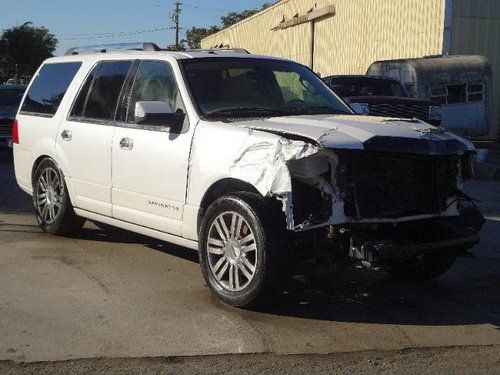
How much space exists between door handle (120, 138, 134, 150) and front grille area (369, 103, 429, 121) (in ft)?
21.7

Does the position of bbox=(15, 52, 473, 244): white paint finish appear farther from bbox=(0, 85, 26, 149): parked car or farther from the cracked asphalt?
bbox=(0, 85, 26, 149): parked car

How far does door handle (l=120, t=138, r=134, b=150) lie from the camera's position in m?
6.37

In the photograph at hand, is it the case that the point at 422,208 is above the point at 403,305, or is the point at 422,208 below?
above

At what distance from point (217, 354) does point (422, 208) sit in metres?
2.03

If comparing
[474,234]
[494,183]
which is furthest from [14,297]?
[494,183]

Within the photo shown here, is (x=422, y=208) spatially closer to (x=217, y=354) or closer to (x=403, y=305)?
(x=403, y=305)

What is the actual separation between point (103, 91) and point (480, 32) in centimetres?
1764

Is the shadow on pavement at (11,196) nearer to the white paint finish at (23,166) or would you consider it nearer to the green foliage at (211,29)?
the white paint finish at (23,166)

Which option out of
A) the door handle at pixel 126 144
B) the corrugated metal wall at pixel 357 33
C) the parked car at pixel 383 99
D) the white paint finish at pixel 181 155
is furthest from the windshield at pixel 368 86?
the door handle at pixel 126 144

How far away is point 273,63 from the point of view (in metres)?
6.84

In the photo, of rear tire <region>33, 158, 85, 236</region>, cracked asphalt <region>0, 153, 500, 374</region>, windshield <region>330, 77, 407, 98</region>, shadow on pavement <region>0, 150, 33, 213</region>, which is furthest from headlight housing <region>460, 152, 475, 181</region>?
windshield <region>330, 77, 407, 98</region>

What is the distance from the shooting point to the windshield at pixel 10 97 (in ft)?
56.7

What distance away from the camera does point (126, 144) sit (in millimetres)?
6426

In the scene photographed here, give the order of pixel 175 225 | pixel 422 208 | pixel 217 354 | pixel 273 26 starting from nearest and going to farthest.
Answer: pixel 217 354, pixel 422 208, pixel 175 225, pixel 273 26
